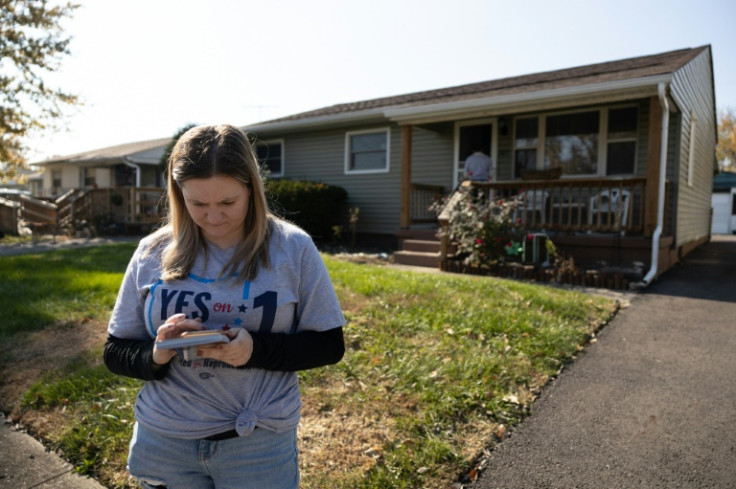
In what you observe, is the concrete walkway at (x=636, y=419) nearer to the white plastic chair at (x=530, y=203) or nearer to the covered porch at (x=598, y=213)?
the covered porch at (x=598, y=213)

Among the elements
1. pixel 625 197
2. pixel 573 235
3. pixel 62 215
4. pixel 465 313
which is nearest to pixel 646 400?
pixel 465 313

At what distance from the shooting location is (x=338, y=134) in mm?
13906

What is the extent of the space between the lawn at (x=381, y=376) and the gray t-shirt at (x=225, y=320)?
1149 millimetres

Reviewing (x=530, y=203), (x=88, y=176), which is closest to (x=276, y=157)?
(x=530, y=203)

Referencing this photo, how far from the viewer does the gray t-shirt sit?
1.49 metres

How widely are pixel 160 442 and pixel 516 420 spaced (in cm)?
226

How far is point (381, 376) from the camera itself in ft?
12.0

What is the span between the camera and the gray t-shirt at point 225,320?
1493 mm

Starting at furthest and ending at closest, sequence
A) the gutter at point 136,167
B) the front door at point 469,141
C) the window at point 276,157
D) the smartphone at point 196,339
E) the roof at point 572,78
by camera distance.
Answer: the gutter at point 136,167 → the window at point 276,157 → the front door at point 469,141 → the roof at point 572,78 → the smartphone at point 196,339

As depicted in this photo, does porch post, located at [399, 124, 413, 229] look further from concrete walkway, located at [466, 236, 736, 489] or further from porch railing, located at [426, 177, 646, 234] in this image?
concrete walkway, located at [466, 236, 736, 489]

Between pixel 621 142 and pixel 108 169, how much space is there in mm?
24040

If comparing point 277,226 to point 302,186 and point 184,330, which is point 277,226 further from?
point 302,186

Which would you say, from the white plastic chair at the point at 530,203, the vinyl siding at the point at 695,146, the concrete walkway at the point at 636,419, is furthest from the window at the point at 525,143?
the concrete walkway at the point at 636,419

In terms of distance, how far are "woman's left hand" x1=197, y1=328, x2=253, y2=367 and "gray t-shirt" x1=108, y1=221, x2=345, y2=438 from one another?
0.45 feet
